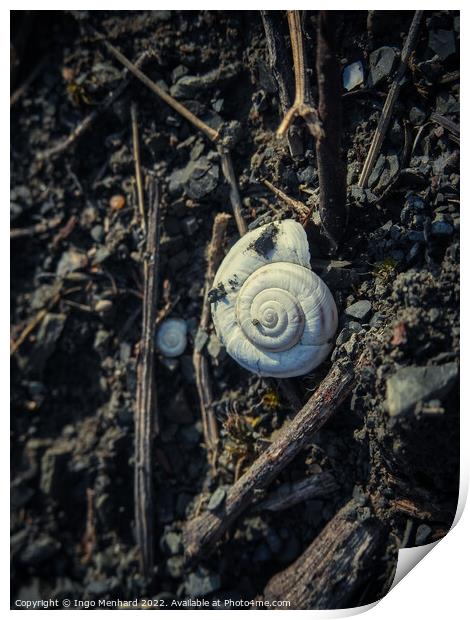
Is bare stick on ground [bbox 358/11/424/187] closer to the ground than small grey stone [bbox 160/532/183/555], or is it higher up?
higher up

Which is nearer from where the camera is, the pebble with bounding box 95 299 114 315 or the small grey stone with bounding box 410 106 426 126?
the small grey stone with bounding box 410 106 426 126

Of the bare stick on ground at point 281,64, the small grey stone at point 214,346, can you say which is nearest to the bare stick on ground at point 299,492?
the small grey stone at point 214,346

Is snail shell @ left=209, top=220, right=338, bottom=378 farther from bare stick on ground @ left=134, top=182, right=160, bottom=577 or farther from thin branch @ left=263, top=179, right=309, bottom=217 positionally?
bare stick on ground @ left=134, top=182, right=160, bottom=577

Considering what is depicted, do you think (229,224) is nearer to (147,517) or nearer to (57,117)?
(57,117)

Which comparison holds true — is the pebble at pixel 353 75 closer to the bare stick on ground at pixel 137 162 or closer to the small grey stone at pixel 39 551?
the bare stick on ground at pixel 137 162

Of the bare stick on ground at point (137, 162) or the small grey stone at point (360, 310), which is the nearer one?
the small grey stone at point (360, 310)

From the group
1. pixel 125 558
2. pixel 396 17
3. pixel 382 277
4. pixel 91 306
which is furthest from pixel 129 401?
pixel 396 17

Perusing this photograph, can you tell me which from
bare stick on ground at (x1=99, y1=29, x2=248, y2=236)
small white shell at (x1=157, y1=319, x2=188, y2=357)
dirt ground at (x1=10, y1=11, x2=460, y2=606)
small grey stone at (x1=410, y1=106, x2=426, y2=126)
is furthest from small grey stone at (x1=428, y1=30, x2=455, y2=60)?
small white shell at (x1=157, y1=319, x2=188, y2=357)
